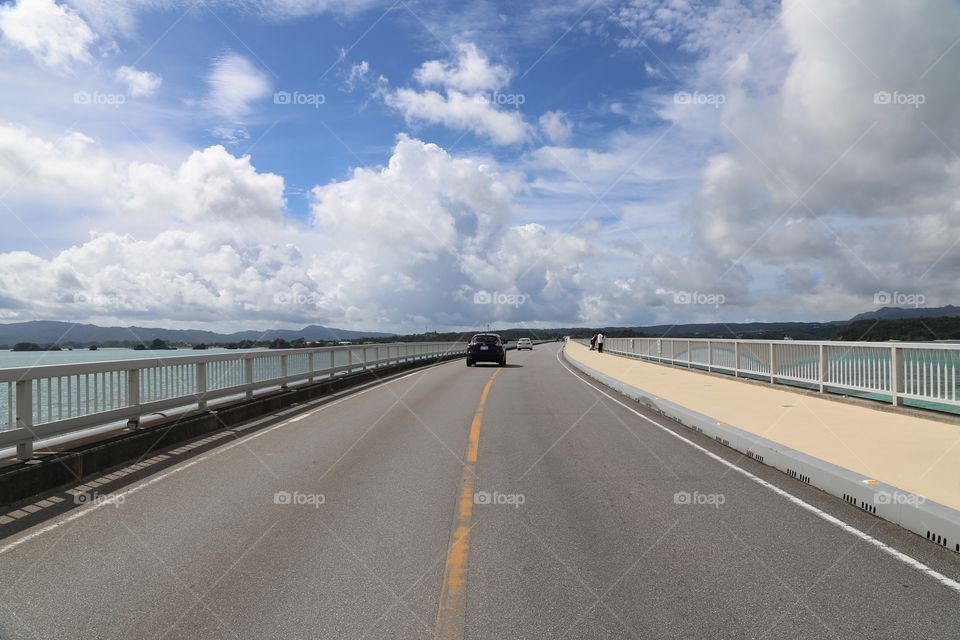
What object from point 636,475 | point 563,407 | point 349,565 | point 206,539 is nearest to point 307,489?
point 206,539

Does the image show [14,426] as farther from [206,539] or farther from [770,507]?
[770,507]

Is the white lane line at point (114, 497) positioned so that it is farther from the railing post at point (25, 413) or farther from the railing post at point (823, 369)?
the railing post at point (823, 369)

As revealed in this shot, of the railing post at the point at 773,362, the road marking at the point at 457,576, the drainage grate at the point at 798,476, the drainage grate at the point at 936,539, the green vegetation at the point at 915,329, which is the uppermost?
the green vegetation at the point at 915,329

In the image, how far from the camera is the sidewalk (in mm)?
7164

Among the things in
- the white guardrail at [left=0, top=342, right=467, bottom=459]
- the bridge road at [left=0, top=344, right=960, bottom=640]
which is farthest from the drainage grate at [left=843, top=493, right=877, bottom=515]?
the white guardrail at [left=0, top=342, right=467, bottom=459]

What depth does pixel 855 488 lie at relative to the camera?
6.80 meters

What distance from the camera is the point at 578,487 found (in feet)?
24.7

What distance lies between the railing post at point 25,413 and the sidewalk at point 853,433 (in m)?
9.32

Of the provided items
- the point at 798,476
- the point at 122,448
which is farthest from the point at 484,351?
the point at 798,476

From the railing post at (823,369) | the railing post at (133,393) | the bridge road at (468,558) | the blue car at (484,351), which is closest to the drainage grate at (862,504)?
the bridge road at (468,558)

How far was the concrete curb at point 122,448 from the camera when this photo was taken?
23.6 ft

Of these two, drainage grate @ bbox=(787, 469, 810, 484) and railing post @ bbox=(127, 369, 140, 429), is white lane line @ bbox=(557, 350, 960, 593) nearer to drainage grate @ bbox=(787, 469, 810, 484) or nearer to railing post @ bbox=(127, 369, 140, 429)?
drainage grate @ bbox=(787, 469, 810, 484)

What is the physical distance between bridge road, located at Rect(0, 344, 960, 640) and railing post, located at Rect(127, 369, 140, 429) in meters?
1.88

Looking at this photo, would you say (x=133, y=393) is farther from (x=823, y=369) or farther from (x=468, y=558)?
(x=823, y=369)
